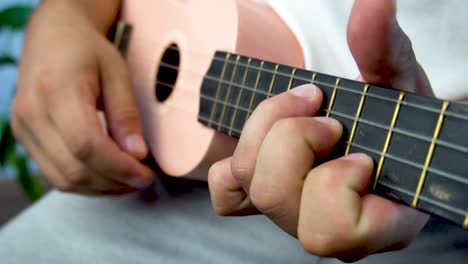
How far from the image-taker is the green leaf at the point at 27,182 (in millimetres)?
1541

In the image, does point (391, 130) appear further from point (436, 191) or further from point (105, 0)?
point (105, 0)

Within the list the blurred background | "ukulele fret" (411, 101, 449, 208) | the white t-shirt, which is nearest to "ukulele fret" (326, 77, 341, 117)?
"ukulele fret" (411, 101, 449, 208)

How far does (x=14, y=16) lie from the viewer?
5.16 feet

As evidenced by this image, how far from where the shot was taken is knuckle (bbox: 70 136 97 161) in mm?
718

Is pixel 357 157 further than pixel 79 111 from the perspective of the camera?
No

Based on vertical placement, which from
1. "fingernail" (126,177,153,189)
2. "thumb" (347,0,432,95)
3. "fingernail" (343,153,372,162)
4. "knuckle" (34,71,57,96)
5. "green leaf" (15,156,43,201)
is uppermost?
"thumb" (347,0,432,95)

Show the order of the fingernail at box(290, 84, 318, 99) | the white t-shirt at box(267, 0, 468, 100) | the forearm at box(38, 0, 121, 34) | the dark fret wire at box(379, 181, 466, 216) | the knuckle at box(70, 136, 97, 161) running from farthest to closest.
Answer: the forearm at box(38, 0, 121, 34) → the knuckle at box(70, 136, 97, 161) → the white t-shirt at box(267, 0, 468, 100) → the fingernail at box(290, 84, 318, 99) → the dark fret wire at box(379, 181, 466, 216)

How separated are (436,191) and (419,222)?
0.25 feet

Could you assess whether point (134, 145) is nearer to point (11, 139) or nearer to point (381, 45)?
point (381, 45)

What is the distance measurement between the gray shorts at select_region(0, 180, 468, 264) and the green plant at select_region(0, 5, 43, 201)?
733 mm

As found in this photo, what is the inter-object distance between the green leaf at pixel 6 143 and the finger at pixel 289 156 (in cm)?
130

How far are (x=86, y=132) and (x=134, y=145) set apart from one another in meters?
0.07

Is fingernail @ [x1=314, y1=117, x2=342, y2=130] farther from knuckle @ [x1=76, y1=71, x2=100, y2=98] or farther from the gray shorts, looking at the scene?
knuckle @ [x1=76, y1=71, x2=100, y2=98]

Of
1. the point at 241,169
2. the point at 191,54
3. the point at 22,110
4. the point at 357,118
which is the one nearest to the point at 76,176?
the point at 22,110
